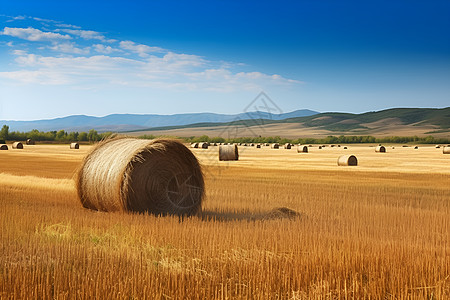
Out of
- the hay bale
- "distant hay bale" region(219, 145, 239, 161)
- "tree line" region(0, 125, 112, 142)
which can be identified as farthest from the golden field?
"tree line" region(0, 125, 112, 142)

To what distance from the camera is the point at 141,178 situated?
11273mm

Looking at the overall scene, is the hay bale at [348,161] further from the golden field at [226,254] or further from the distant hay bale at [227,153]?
the golden field at [226,254]

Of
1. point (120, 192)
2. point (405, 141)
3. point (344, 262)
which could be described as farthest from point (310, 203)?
point (405, 141)

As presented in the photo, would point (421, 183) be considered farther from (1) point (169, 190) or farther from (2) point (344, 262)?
(2) point (344, 262)

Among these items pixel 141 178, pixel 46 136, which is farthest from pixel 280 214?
pixel 46 136

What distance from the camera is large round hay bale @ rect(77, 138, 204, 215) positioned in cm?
1098

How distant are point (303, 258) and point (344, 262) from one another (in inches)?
20.4

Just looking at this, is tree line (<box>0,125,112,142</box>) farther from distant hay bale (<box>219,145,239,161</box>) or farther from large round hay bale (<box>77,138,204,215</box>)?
large round hay bale (<box>77,138,204,215</box>)

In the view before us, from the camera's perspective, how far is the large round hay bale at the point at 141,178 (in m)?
11.0

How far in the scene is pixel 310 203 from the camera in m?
13.5

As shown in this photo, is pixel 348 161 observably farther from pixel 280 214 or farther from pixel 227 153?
pixel 280 214

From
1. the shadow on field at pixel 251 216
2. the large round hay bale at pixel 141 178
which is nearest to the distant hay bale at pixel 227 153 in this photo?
the large round hay bale at pixel 141 178

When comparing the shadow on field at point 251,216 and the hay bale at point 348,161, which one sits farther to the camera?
the hay bale at point 348,161

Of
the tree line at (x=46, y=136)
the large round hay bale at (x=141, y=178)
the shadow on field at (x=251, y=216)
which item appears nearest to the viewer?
the shadow on field at (x=251, y=216)
